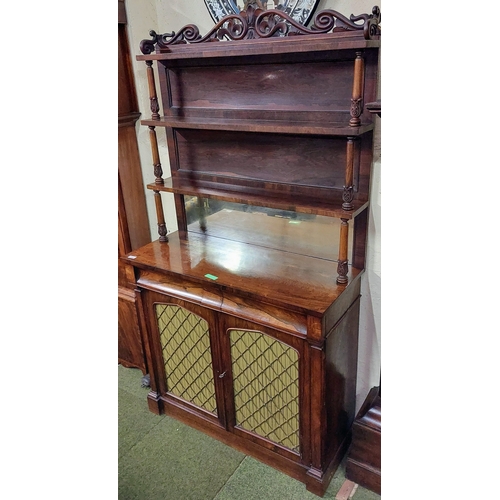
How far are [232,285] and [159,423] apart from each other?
1026 mm

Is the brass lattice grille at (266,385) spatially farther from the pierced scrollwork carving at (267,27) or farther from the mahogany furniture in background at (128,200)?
the pierced scrollwork carving at (267,27)

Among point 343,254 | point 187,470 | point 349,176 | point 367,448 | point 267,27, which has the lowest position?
point 187,470

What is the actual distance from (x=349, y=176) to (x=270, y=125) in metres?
0.37

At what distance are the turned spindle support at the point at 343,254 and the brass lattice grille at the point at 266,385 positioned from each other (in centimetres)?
34

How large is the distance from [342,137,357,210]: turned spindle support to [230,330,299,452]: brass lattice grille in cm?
60

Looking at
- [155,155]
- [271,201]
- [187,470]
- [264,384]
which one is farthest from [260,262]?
[187,470]

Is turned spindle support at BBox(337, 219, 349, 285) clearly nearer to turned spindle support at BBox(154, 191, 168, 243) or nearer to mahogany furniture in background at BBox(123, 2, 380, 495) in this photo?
mahogany furniture in background at BBox(123, 2, 380, 495)

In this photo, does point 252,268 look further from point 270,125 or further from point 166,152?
point 166,152

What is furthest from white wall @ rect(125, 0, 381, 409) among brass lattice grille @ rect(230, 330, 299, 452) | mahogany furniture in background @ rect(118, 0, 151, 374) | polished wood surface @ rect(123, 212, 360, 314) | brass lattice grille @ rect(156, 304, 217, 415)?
brass lattice grille @ rect(156, 304, 217, 415)

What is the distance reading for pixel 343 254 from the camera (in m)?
1.60

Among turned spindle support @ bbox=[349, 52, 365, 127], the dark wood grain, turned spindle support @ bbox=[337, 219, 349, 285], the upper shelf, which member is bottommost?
the dark wood grain

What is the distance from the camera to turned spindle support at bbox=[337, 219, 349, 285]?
1.54 m

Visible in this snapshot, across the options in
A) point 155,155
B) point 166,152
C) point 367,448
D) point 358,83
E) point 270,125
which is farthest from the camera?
point 166,152

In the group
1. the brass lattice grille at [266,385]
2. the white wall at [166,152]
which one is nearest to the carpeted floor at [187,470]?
the brass lattice grille at [266,385]
